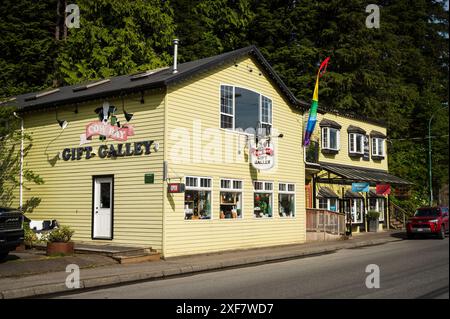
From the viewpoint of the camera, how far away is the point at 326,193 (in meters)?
28.9

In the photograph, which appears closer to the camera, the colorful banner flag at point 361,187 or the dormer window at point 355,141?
the colorful banner flag at point 361,187

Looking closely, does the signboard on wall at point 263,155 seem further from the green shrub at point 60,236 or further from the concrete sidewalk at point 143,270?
the green shrub at point 60,236

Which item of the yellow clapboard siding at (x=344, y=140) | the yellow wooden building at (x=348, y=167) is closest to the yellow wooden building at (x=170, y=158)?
the yellow wooden building at (x=348, y=167)

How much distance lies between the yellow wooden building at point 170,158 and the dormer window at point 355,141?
11.3m

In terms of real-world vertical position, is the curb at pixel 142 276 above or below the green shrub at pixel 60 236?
below

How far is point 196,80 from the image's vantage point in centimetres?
1833

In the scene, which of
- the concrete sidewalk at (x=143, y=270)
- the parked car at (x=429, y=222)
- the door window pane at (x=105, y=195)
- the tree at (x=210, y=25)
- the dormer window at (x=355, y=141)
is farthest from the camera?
the tree at (x=210, y=25)

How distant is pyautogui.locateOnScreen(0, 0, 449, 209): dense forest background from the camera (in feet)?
126

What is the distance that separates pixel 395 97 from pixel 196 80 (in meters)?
34.5

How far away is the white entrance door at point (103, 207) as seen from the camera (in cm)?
1808

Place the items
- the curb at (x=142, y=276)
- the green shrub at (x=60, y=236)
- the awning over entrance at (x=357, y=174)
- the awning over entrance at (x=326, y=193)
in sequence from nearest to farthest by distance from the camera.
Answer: the curb at (x=142, y=276), the green shrub at (x=60, y=236), the awning over entrance at (x=357, y=174), the awning over entrance at (x=326, y=193)

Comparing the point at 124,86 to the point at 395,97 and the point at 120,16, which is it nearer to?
the point at 120,16

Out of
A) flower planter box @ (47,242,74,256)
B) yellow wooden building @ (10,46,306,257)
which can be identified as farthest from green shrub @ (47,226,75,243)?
yellow wooden building @ (10,46,306,257)
